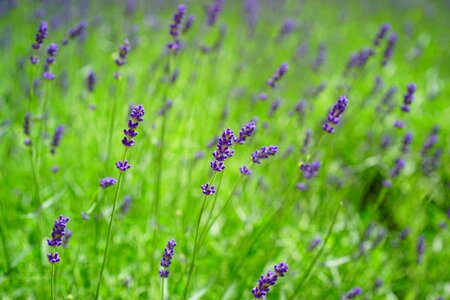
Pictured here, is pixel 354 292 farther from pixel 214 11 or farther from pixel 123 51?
pixel 214 11

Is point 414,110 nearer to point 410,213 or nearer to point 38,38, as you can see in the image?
point 410,213

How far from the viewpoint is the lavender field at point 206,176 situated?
2.02 m

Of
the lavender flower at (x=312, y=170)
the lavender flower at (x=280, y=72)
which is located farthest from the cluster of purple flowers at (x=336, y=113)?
the lavender flower at (x=280, y=72)

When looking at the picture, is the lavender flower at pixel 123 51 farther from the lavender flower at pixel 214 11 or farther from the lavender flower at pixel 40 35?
the lavender flower at pixel 214 11

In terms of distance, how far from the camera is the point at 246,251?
2.08m

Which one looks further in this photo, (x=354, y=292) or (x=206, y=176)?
(x=206, y=176)

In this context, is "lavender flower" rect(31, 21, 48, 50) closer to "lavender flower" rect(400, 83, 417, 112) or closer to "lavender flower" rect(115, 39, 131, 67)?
"lavender flower" rect(115, 39, 131, 67)

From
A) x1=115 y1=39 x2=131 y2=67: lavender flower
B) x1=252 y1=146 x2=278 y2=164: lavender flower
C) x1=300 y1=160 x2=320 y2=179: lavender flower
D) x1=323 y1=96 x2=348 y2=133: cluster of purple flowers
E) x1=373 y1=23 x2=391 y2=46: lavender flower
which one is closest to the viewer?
x1=252 y1=146 x2=278 y2=164: lavender flower

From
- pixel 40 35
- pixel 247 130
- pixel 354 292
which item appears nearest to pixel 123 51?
pixel 40 35

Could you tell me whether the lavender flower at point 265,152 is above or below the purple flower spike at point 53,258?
above

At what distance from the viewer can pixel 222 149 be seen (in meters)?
1.30

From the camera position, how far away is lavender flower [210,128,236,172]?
1267 mm

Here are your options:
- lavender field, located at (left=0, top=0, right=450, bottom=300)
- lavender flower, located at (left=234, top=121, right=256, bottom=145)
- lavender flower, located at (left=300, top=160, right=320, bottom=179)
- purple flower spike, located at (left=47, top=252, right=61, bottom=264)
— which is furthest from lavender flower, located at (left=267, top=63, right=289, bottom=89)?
purple flower spike, located at (left=47, top=252, right=61, bottom=264)

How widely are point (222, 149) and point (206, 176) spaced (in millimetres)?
1844
